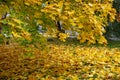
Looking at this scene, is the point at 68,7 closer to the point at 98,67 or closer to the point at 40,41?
the point at 40,41

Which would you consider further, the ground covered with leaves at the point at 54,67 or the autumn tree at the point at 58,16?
the ground covered with leaves at the point at 54,67

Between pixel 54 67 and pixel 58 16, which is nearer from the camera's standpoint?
pixel 58 16

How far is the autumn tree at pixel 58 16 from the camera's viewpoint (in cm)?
638

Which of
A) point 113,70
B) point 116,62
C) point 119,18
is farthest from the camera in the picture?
point 119,18

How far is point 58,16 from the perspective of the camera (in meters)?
6.40

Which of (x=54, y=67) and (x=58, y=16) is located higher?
(x=58, y=16)

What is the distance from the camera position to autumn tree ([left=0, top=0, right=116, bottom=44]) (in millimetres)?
6383

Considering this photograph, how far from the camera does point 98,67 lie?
9.65m

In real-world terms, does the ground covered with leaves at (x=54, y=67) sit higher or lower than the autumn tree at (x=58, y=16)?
lower

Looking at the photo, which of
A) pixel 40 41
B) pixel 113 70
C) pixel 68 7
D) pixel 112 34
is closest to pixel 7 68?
pixel 40 41

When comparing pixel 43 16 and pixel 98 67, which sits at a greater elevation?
pixel 43 16

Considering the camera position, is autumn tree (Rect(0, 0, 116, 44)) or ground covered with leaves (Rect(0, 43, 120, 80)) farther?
ground covered with leaves (Rect(0, 43, 120, 80))

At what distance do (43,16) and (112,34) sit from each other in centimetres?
1337

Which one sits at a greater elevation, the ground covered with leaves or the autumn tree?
the autumn tree
